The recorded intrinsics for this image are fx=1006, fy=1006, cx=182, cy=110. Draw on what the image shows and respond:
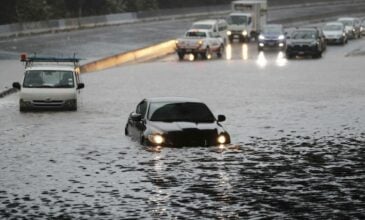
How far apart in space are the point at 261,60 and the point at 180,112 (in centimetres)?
3617

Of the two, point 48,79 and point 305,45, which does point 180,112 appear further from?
point 305,45

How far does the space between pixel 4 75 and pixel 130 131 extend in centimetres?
2344

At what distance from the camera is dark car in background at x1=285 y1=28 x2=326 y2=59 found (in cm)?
5781

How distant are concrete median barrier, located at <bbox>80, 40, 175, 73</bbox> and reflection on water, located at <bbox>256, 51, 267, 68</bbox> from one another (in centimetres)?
623

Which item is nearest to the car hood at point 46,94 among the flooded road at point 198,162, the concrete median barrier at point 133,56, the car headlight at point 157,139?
the flooded road at point 198,162

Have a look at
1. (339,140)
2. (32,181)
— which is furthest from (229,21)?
(32,181)

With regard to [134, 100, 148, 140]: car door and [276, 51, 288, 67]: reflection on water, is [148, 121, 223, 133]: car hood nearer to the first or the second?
[134, 100, 148, 140]: car door

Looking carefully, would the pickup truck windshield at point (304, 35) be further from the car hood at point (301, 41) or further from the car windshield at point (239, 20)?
the car windshield at point (239, 20)

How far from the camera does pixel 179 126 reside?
68.1ft

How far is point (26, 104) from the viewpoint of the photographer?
99.7 ft

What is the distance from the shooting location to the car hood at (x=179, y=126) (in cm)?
2064

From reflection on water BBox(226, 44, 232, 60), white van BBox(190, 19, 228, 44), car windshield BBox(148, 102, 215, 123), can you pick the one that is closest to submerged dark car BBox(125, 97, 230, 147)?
car windshield BBox(148, 102, 215, 123)

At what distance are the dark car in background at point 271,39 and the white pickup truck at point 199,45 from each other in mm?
4469

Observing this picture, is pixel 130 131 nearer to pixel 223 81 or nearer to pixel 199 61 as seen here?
pixel 223 81
